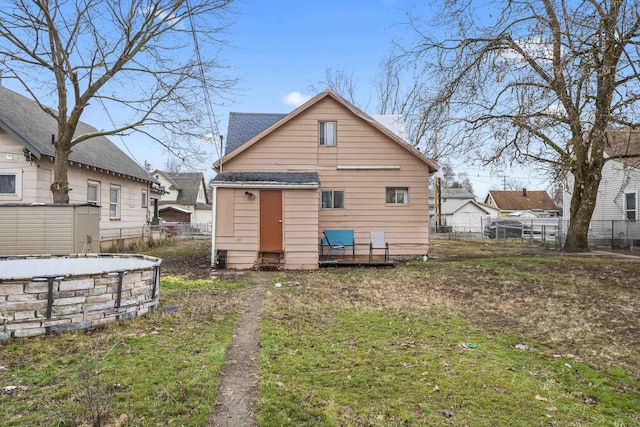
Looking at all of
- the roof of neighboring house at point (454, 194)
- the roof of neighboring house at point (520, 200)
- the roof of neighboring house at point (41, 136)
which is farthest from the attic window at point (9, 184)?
the roof of neighboring house at point (520, 200)

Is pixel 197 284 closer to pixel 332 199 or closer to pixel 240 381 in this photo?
pixel 240 381

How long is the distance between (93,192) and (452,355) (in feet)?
50.2

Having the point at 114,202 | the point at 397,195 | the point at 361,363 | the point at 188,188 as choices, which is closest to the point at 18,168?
the point at 114,202

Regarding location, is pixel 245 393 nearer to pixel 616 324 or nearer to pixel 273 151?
pixel 616 324

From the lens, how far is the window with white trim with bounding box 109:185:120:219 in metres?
16.6

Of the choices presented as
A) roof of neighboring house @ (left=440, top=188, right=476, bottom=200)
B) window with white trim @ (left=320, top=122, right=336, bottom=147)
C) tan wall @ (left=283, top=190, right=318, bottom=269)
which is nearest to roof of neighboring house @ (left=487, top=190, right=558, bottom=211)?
roof of neighboring house @ (left=440, top=188, right=476, bottom=200)

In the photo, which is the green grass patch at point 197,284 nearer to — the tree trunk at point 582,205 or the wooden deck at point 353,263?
the wooden deck at point 353,263

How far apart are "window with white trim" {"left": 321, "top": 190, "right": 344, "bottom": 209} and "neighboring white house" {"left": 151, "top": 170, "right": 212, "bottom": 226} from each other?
28.0 m

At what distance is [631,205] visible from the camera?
65.8 feet

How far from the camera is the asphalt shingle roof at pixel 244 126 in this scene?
48.3ft

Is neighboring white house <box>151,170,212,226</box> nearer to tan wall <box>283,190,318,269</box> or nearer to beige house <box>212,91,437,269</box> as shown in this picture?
beige house <box>212,91,437,269</box>

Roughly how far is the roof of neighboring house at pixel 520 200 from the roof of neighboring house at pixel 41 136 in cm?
4621

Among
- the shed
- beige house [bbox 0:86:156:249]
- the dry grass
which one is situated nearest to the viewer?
the dry grass

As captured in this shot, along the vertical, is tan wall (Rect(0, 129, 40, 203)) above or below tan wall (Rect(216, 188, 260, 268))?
above
